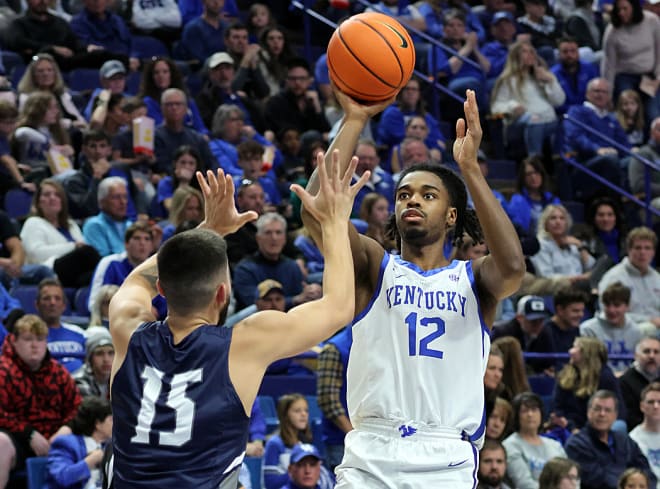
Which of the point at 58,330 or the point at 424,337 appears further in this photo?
the point at 58,330

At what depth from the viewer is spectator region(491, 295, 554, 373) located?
10.9 meters

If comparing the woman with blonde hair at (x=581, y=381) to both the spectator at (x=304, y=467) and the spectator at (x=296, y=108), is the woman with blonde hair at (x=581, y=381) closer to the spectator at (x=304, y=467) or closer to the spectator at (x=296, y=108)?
the spectator at (x=304, y=467)

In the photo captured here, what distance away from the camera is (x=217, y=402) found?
419 centimetres

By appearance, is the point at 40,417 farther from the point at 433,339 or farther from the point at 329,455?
the point at 433,339

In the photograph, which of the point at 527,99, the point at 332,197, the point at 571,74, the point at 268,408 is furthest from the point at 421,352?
the point at 571,74

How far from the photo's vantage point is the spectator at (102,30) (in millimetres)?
13758

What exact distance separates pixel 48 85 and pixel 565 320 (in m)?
5.11

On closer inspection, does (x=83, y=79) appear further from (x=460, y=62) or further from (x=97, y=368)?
(x=97, y=368)

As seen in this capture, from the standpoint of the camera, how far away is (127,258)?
9.96 meters

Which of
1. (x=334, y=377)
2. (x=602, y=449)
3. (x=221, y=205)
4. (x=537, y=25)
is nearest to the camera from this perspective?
(x=221, y=205)

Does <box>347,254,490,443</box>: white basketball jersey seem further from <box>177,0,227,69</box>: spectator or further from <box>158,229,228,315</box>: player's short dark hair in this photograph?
<box>177,0,227,69</box>: spectator

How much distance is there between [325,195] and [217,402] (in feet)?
2.51

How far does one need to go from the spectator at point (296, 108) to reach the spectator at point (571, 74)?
3.38 m

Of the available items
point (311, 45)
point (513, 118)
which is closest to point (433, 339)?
point (513, 118)
